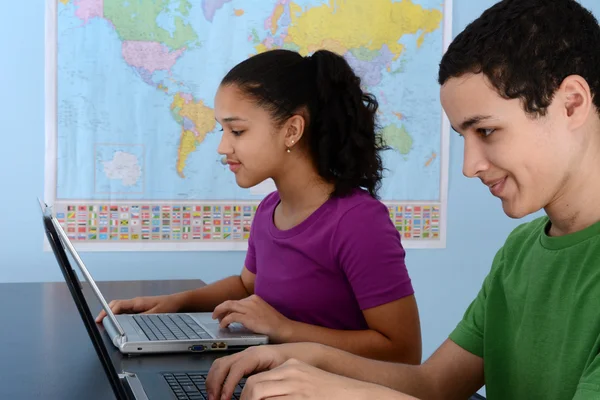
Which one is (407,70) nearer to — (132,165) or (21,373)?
(132,165)

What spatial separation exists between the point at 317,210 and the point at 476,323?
0.49 meters

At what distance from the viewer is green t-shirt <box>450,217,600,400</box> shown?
85 centimetres

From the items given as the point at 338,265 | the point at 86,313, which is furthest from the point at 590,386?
the point at 338,265

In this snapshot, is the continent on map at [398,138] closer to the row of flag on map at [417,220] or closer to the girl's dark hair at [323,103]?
the row of flag on map at [417,220]

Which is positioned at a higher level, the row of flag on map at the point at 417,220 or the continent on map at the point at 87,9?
the continent on map at the point at 87,9

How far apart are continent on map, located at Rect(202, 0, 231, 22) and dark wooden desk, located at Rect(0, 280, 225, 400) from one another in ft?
3.80

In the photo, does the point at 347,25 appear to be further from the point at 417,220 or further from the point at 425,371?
the point at 425,371

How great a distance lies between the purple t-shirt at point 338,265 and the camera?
1.39 metres

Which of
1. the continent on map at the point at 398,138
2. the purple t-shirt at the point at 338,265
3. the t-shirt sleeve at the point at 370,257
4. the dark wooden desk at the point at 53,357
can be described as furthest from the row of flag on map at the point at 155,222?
the t-shirt sleeve at the point at 370,257

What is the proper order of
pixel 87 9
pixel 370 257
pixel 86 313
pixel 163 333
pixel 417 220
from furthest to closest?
1. pixel 417 220
2. pixel 87 9
3. pixel 370 257
4. pixel 163 333
5. pixel 86 313

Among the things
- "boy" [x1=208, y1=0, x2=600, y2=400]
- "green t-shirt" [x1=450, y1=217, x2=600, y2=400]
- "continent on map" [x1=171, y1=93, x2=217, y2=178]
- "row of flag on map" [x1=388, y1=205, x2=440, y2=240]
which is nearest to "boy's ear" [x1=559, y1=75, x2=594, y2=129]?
"boy" [x1=208, y1=0, x2=600, y2=400]

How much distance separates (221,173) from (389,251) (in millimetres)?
1244

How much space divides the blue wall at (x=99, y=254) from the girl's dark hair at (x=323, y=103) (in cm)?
106

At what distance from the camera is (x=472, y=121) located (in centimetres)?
88
